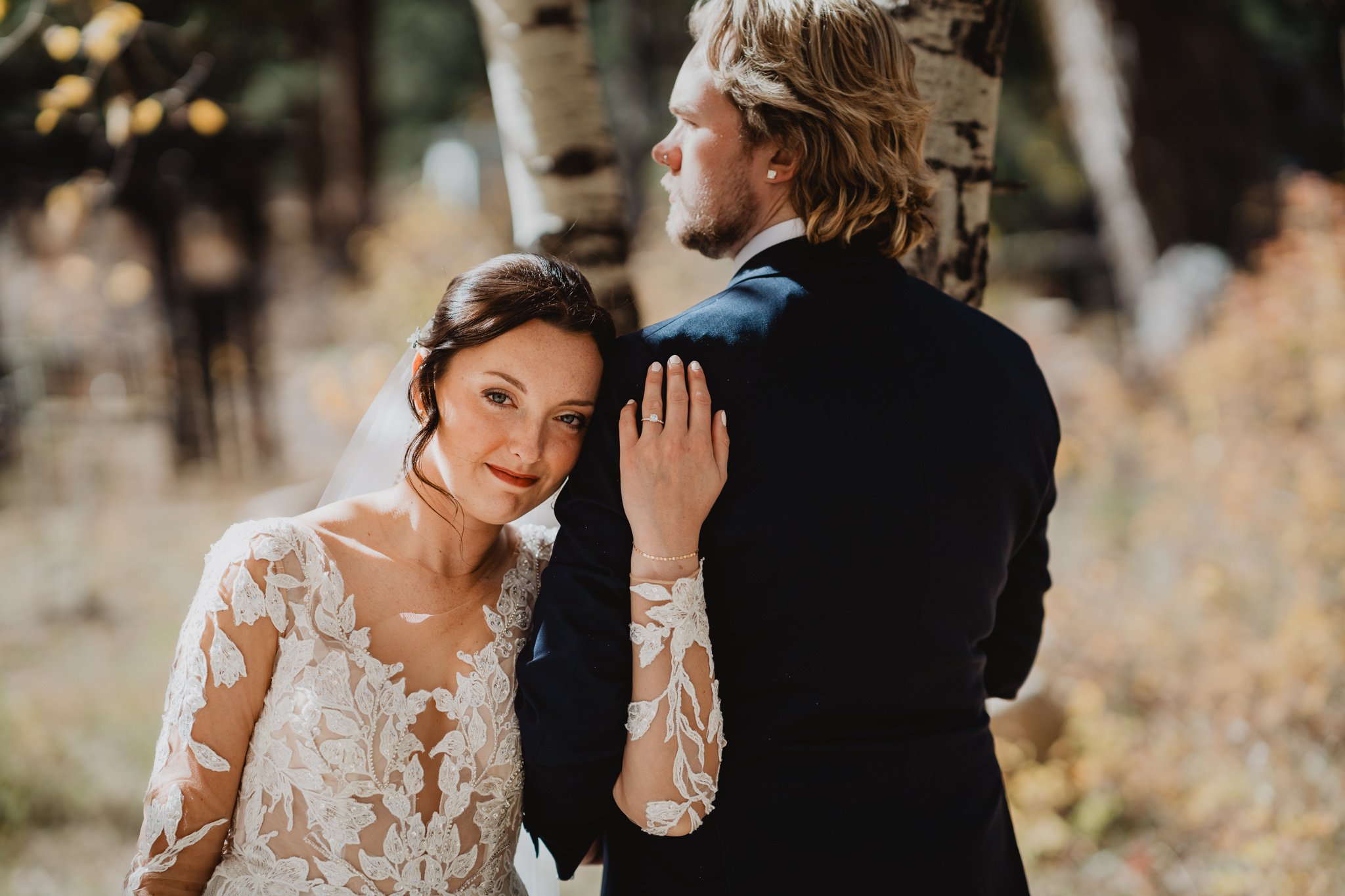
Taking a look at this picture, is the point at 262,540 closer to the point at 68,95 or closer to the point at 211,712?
the point at 211,712

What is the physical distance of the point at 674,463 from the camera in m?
1.59

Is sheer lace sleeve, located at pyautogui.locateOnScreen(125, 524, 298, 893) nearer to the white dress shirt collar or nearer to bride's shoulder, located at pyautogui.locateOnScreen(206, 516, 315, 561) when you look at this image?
bride's shoulder, located at pyautogui.locateOnScreen(206, 516, 315, 561)

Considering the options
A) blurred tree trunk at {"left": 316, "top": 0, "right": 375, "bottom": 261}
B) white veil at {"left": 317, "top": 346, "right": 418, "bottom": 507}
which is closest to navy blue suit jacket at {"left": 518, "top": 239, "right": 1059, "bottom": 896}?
white veil at {"left": 317, "top": 346, "right": 418, "bottom": 507}

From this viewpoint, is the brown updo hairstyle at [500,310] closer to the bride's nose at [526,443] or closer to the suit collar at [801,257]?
the bride's nose at [526,443]

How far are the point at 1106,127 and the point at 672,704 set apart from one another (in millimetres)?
8980

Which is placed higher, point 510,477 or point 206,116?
point 206,116

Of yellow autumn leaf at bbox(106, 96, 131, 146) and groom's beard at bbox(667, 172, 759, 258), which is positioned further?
yellow autumn leaf at bbox(106, 96, 131, 146)

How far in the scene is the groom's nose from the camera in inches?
73.2

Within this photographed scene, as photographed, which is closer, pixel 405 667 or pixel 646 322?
Result: pixel 405 667

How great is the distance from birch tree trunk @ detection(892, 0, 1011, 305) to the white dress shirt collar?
0.64 meters

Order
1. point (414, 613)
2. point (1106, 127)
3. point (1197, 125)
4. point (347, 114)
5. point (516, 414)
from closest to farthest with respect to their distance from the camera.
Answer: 1. point (516, 414)
2. point (414, 613)
3. point (1106, 127)
4. point (1197, 125)
5. point (347, 114)

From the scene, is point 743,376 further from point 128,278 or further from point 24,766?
point 128,278

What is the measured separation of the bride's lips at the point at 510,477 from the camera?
1.87 meters

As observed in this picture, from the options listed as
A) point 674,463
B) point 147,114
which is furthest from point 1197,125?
point 674,463
